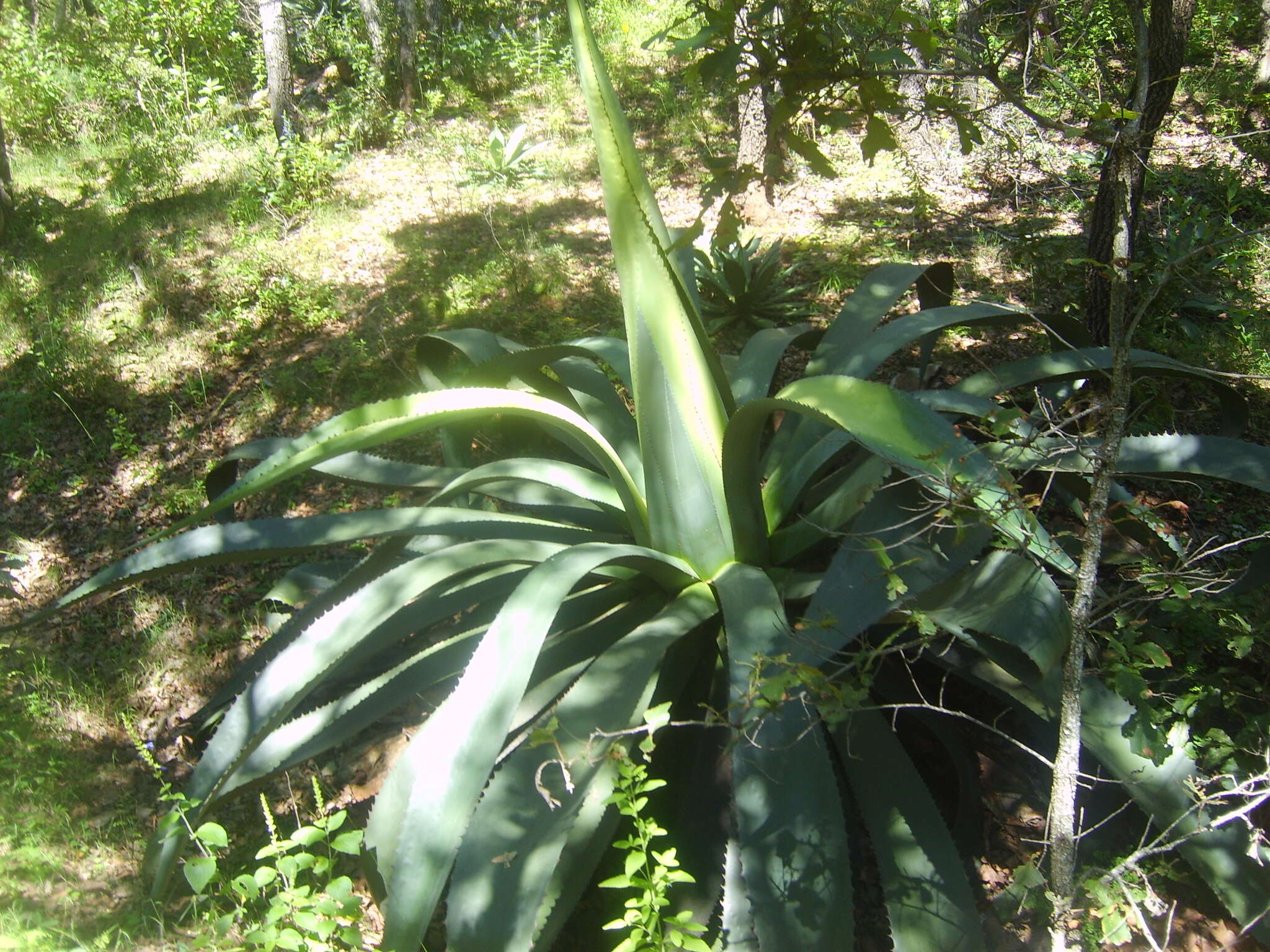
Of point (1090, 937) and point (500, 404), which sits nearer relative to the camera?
point (1090, 937)

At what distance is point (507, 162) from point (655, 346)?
15.1 ft

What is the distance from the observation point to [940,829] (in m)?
1.87

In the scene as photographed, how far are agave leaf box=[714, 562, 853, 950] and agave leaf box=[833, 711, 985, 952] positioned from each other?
0.10 metres

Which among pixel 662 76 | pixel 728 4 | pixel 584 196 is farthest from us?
pixel 662 76

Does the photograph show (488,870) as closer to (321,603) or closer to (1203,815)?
(321,603)

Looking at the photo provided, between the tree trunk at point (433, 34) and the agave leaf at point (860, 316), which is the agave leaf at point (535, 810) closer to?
the agave leaf at point (860, 316)

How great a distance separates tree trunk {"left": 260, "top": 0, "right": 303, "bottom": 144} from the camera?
650cm

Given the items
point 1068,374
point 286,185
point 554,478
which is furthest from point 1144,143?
point 286,185

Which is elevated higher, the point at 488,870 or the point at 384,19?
the point at 384,19

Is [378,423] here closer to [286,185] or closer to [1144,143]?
[1144,143]

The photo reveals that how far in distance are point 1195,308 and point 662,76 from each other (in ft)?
16.8

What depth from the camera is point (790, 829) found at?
1.60m

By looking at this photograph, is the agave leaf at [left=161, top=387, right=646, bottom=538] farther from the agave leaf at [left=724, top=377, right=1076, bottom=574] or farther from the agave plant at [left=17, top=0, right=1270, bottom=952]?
the agave leaf at [left=724, top=377, right=1076, bottom=574]

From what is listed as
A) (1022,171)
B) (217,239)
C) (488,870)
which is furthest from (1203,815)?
(217,239)
